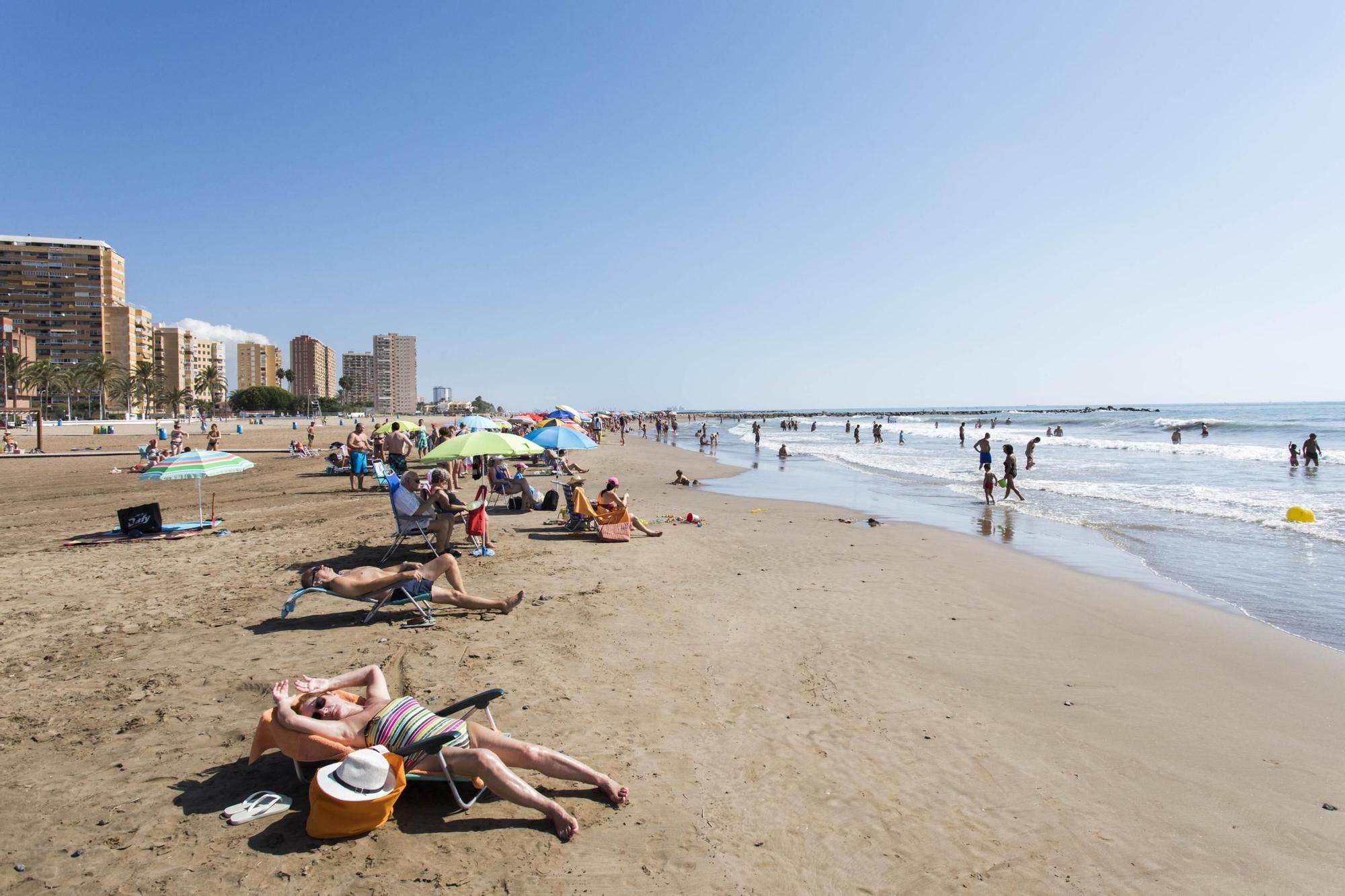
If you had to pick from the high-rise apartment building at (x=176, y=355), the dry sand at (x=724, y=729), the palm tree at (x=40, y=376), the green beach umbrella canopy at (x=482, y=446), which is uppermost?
the high-rise apartment building at (x=176, y=355)

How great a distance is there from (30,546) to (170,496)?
6.24 metres

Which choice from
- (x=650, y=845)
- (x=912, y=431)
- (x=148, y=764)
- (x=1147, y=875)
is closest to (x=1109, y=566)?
(x=1147, y=875)

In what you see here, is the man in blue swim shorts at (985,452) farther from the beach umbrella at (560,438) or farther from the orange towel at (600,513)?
the orange towel at (600,513)

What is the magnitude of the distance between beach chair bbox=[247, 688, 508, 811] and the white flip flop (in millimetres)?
176

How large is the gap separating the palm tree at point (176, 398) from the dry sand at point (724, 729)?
11245 cm

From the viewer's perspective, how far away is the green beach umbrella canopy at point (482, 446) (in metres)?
11.1

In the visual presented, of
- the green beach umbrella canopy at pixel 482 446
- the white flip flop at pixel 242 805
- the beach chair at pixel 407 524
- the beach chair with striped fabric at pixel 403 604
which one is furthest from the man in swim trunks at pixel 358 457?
the white flip flop at pixel 242 805

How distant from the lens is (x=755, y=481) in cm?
2216

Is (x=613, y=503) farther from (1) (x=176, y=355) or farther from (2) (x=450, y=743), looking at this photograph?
(1) (x=176, y=355)

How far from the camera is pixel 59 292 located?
10762 cm

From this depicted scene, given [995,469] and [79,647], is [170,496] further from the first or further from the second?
[995,469]

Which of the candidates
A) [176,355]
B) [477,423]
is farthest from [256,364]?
[477,423]

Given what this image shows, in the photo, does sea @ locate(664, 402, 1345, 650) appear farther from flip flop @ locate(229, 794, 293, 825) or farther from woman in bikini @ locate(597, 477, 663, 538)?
flip flop @ locate(229, 794, 293, 825)

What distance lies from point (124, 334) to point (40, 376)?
45.1 meters
